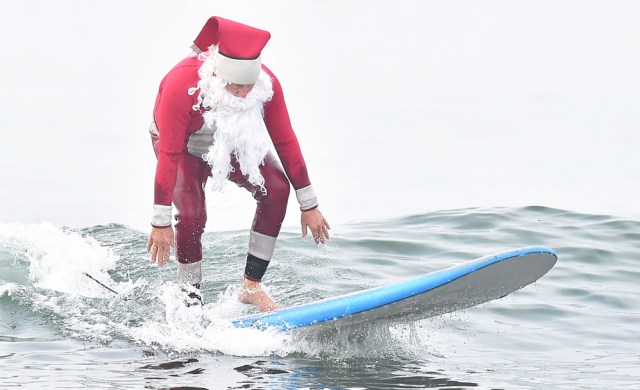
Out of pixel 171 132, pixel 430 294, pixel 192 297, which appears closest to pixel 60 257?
pixel 192 297

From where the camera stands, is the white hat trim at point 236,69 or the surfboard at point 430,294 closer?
the surfboard at point 430,294

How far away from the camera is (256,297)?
20.1 ft

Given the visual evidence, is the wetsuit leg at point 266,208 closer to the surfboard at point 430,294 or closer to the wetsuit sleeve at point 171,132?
the wetsuit sleeve at point 171,132

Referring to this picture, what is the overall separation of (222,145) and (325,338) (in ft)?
3.75

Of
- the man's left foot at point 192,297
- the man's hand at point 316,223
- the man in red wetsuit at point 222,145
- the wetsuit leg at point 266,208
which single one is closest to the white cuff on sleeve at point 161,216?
the man in red wetsuit at point 222,145

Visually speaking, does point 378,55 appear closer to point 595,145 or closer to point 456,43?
point 456,43

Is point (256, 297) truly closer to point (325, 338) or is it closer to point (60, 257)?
point (325, 338)

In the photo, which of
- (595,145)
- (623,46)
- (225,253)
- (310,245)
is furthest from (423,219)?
(623,46)

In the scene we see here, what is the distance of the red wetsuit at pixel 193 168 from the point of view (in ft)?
18.0

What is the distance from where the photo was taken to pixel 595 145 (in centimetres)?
1184

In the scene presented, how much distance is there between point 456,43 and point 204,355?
11.4 metres

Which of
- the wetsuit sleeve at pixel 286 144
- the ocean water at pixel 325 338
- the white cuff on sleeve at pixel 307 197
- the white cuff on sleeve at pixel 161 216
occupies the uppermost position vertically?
the wetsuit sleeve at pixel 286 144

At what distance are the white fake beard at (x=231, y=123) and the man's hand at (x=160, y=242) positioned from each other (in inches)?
14.5

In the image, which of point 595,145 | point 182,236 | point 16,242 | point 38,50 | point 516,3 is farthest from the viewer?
point 516,3
